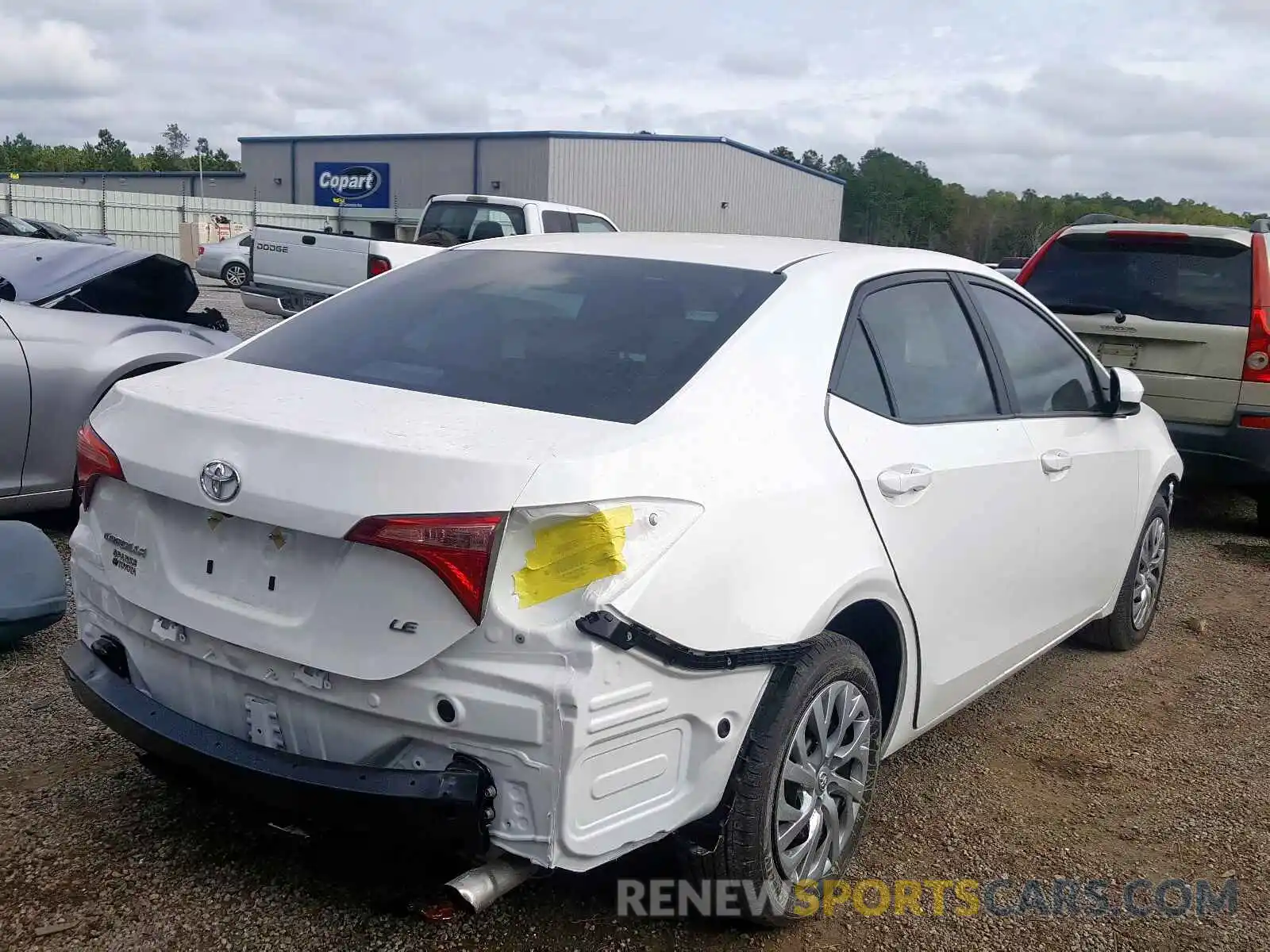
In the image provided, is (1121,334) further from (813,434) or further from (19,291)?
(19,291)

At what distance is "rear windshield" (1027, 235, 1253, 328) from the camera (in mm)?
7184

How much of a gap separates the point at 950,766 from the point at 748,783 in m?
1.58

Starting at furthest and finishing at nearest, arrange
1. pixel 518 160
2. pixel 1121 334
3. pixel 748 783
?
pixel 518 160 → pixel 1121 334 → pixel 748 783

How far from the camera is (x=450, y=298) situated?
11.0 ft

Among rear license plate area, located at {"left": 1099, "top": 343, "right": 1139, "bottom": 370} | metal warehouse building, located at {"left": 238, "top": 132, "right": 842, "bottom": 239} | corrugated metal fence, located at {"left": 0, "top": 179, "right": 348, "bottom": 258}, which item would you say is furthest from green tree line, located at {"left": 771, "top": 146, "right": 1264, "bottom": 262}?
rear license plate area, located at {"left": 1099, "top": 343, "right": 1139, "bottom": 370}

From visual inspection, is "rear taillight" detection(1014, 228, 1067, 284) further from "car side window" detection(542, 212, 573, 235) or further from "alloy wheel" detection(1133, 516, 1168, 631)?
"car side window" detection(542, 212, 573, 235)

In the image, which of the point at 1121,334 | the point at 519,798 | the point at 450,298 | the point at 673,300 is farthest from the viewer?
the point at 1121,334

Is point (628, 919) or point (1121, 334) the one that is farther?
point (1121, 334)

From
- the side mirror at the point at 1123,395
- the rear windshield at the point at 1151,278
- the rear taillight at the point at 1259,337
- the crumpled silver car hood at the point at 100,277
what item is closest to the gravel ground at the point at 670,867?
the side mirror at the point at 1123,395

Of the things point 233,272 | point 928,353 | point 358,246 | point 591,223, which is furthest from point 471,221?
point 233,272

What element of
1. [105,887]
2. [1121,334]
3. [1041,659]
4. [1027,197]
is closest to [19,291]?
[105,887]

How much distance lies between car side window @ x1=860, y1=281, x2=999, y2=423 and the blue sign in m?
42.8

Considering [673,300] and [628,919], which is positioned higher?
[673,300]

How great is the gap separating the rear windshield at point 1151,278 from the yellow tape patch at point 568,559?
6.12 meters
